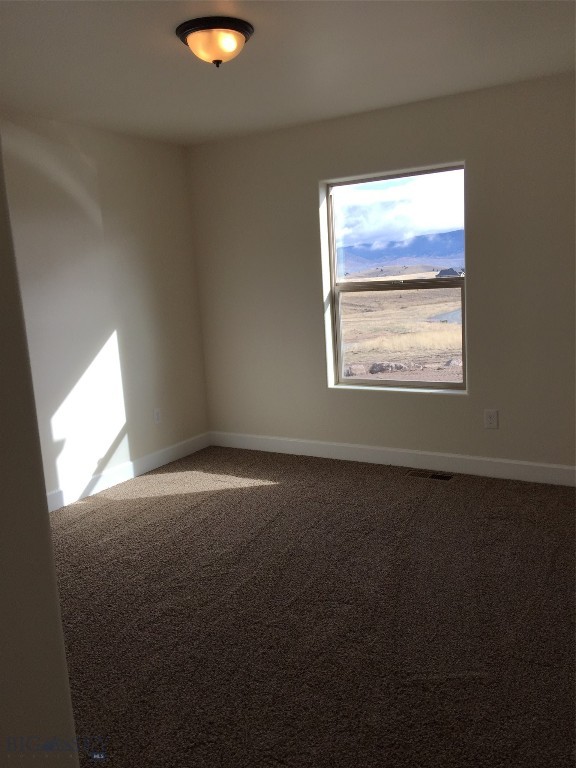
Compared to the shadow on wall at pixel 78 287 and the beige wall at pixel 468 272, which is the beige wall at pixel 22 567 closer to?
the shadow on wall at pixel 78 287

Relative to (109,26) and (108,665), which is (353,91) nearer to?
(109,26)

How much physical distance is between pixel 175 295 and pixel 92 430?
50.8 inches

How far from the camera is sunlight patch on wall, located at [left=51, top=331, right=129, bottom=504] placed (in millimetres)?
4141

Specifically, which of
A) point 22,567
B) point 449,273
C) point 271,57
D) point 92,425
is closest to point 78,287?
point 92,425

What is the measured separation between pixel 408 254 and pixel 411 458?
1.43 metres

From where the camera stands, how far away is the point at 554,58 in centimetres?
329

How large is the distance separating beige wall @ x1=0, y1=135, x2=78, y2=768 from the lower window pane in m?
3.59

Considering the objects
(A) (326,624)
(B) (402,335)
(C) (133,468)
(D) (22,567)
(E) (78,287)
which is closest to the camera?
(D) (22,567)

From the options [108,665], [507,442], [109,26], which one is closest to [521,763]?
[108,665]

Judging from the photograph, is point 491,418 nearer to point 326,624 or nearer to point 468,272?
point 468,272

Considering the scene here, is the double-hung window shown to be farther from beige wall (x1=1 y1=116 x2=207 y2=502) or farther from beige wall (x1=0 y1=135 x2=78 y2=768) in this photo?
beige wall (x1=0 y1=135 x2=78 y2=768)

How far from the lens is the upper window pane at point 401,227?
420 cm

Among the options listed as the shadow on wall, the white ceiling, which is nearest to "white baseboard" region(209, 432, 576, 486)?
the shadow on wall

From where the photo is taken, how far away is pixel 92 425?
4.33m
